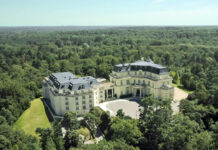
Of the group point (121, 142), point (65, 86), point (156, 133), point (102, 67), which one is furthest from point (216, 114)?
point (102, 67)

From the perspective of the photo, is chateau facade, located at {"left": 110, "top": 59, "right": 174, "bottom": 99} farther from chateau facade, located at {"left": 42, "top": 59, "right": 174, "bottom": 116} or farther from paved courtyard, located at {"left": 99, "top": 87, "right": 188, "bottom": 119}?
paved courtyard, located at {"left": 99, "top": 87, "right": 188, "bottom": 119}

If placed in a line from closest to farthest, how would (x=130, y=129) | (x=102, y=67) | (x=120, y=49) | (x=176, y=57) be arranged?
1. (x=130, y=129)
2. (x=102, y=67)
3. (x=176, y=57)
4. (x=120, y=49)

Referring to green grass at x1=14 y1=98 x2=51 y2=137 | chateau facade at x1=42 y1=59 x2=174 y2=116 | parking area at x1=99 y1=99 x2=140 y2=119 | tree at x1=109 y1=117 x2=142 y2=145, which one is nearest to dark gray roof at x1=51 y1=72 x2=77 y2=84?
chateau facade at x1=42 y1=59 x2=174 y2=116

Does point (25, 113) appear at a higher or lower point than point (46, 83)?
lower

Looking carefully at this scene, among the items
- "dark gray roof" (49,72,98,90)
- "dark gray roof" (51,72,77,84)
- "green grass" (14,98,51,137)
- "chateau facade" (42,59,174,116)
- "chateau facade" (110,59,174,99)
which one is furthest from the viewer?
"chateau facade" (110,59,174,99)

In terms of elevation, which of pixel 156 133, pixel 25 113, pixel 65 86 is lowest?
pixel 25 113

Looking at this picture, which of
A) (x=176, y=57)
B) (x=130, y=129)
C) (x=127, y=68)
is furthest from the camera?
(x=176, y=57)

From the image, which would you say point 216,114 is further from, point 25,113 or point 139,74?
point 25,113

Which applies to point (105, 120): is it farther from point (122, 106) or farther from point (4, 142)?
point (4, 142)
